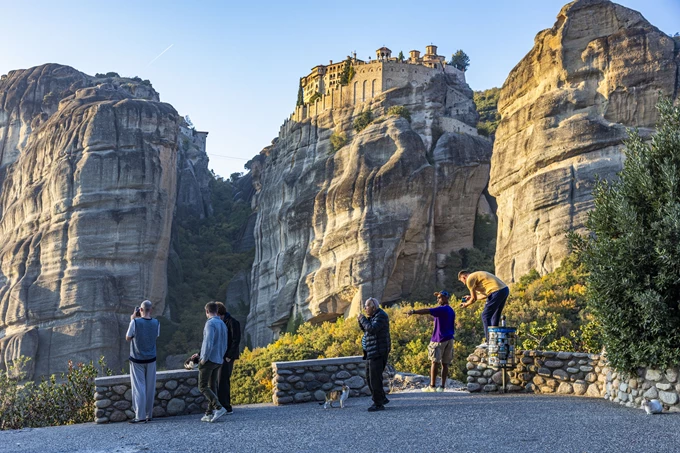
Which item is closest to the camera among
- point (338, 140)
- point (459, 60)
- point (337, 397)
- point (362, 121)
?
point (337, 397)

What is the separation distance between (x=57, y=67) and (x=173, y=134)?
1839 centimetres

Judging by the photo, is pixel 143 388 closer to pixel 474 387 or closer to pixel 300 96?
pixel 474 387

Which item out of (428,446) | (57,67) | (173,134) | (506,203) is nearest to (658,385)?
(428,446)

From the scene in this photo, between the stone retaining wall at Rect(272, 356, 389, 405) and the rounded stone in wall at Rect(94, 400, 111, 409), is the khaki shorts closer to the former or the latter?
the stone retaining wall at Rect(272, 356, 389, 405)

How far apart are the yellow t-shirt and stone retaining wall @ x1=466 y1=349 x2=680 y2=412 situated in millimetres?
991

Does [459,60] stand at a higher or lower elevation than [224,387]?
higher

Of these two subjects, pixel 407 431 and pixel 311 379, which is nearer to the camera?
pixel 407 431

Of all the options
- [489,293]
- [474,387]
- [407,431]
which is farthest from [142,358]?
[489,293]

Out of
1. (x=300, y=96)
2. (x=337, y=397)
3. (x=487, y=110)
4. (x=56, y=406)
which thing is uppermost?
(x=300, y=96)

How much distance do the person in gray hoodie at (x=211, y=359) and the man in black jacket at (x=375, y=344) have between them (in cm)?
192

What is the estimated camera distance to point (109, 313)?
150 feet

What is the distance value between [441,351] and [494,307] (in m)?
1.08

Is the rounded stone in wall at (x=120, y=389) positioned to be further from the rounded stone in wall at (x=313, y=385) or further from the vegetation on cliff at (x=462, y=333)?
the vegetation on cliff at (x=462, y=333)

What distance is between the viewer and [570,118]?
29.5 metres
